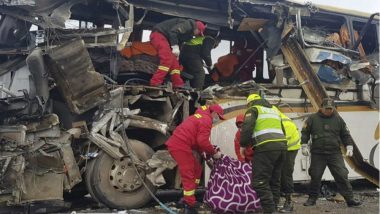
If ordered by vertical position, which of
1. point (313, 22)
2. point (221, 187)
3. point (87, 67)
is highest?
point (313, 22)

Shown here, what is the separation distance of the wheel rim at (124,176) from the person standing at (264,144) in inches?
56.0

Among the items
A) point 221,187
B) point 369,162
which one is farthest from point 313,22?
point 221,187

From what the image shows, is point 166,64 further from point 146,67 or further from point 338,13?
point 338,13

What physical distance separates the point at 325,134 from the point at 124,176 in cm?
268

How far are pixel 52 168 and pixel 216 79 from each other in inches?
151

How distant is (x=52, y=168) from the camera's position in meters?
5.21

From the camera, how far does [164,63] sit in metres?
6.49

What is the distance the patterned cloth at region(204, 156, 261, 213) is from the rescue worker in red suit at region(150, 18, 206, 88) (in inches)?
60.1

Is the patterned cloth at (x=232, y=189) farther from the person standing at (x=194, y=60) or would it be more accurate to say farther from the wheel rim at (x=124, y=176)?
the person standing at (x=194, y=60)

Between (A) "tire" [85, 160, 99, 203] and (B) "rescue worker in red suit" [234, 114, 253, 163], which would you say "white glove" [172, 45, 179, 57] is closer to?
(B) "rescue worker in red suit" [234, 114, 253, 163]

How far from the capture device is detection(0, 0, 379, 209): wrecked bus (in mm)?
5234

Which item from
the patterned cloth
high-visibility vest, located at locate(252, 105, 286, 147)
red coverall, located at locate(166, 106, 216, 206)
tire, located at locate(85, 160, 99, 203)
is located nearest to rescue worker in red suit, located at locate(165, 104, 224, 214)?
red coverall, located at locate(166, 106, 216, 206)

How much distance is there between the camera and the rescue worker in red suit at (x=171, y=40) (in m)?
6.51

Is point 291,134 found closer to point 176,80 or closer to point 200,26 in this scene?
point 176,80
